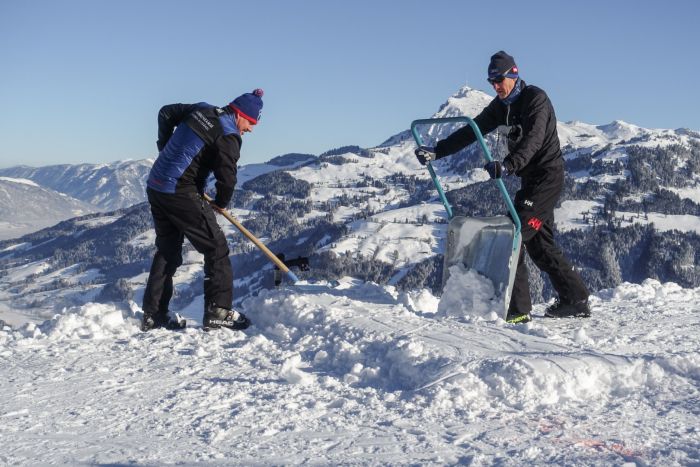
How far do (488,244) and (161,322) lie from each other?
3.39 meters

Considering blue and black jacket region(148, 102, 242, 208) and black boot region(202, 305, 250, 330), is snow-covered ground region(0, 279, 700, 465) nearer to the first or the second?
black boot region(202, 305, 250, 330)

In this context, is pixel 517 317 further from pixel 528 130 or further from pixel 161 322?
pixel 161 322

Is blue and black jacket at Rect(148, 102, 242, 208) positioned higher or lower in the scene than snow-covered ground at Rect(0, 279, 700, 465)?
higher

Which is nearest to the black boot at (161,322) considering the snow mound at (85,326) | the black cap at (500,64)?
the snow mound at (85,326)

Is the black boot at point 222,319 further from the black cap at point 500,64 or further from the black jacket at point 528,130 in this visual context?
the black cap at point 500,64

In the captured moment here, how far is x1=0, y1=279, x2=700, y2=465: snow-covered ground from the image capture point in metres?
3.11

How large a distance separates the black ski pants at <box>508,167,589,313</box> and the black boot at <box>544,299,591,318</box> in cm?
5

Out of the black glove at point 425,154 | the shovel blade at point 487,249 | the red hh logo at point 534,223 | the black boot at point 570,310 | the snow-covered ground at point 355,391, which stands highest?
the black glove at point 425,154

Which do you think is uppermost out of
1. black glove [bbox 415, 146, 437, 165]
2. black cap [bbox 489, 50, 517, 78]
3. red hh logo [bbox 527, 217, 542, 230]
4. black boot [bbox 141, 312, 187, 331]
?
black cap [bbox 489, 50, 517, 78]

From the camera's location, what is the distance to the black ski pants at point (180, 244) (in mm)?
5938

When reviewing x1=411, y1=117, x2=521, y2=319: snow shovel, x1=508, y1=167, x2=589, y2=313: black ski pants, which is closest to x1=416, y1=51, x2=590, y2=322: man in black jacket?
x1=508, y1=167, x2=589, y2=313: black ski pants

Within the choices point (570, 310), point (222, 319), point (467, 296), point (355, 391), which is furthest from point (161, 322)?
point (570, 310)

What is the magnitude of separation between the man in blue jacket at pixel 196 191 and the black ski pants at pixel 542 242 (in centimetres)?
272

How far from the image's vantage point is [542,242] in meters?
6.33
